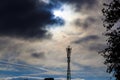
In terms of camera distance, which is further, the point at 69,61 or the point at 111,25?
the point at 69,61

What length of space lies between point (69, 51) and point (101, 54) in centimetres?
4454

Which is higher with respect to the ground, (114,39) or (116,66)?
(114,39)

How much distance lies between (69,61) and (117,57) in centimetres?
4466

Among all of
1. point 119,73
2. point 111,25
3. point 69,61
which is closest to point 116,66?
point 119,73

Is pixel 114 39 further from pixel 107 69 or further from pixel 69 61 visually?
pixel 69 61

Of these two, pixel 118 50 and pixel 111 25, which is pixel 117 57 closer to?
pixel 118 50

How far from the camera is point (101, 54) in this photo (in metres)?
45.6

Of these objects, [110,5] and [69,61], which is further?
[69,61]

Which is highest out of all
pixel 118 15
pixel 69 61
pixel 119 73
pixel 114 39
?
pixel 69 61

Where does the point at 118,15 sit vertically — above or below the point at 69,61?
below

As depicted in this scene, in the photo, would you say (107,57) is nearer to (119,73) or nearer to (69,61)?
(119,73)

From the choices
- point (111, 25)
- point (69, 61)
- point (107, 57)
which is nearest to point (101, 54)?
point (107, 57)

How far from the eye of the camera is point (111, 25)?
148 ft

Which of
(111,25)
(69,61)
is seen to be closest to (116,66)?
(111,25)
